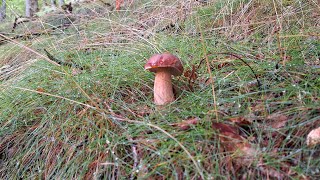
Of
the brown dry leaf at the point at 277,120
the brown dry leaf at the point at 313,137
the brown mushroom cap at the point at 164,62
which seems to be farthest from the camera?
the brown mushroom cap at the point at 164,62

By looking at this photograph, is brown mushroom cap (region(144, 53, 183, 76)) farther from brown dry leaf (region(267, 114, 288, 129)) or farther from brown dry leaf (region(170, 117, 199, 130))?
brown dry leaf (region(267, 114, 288, 129))

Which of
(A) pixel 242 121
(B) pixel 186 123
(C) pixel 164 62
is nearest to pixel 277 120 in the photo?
(A) pixel 242 121

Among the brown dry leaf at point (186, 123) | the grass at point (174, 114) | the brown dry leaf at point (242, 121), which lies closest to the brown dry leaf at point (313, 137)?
the grass at point (174, 114)

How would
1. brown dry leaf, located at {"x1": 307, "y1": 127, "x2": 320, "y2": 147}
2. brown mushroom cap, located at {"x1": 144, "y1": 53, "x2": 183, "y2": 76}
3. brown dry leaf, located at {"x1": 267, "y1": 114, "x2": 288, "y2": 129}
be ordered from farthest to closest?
brown mushroom cap, located at {"x1": 144, "y1": 53, "x2": 183, "y2": 76}, brown dry leaf, located at {"x1": 267, "y1": 114, "x2": 288, "y2": 129}, brown dry leaf, located at {"x1": 307, "y1": 127, "x2": 320, "y2": 147}

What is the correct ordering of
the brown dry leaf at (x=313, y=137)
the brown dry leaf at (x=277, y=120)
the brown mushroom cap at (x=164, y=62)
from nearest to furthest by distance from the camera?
the brown dry leaf at (x=313, y=137) → the brown dry leaf at (x=277, y=120) → the brown mushroom cap at (x=164, y=62)

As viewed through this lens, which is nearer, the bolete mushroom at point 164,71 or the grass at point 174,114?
the grass at point 174,114

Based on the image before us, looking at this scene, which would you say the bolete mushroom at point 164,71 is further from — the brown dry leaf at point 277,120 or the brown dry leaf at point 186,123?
the brown dry leaf at point 277,120

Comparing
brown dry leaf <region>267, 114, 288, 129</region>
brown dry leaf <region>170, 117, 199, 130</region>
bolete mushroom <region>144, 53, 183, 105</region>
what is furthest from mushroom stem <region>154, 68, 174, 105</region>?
brown dry leaf <region>267, 114, 288, 129</region>
